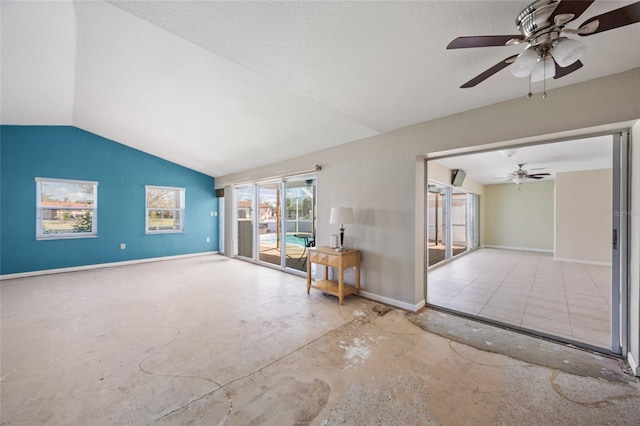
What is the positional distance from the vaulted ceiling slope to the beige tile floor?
2.57 meters

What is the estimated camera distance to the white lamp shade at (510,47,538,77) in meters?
1.50

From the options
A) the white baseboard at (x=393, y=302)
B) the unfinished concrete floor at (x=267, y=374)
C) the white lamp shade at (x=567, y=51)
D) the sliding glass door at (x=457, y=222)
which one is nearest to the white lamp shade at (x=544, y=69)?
the white lamp shade at (x=567, y=51)

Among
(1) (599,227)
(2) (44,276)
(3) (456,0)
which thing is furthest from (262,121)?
(1) (599,227)

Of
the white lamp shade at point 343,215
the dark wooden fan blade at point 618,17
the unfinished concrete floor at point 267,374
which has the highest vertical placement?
the dark wooden fan blade at point 618,17

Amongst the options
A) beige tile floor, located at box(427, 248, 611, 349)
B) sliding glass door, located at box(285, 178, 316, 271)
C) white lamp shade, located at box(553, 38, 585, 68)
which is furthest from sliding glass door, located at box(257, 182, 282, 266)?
white lamp shade, located at box(553, 38, 585, 68)

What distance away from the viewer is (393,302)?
11.5ft

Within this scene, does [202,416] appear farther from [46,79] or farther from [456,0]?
[46,79]

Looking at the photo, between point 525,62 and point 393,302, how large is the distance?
117 inches

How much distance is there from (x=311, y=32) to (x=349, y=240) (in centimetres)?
297

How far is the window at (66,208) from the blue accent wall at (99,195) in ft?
0.31

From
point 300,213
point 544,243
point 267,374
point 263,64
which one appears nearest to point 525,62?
point 263,64

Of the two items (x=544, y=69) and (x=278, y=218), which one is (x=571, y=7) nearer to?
(x=544, y=69)

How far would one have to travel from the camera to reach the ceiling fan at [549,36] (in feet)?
3.96

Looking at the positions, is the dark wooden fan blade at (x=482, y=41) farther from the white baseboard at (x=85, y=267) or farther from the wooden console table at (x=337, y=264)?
the white baseboard at (x=85, y=267)
